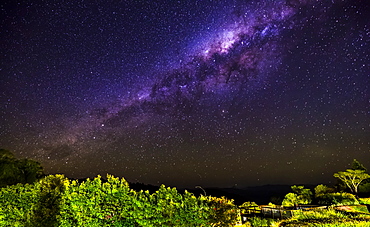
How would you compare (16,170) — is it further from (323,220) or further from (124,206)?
(323,220)

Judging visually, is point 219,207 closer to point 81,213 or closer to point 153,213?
point 153,213

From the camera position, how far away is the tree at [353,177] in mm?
37125

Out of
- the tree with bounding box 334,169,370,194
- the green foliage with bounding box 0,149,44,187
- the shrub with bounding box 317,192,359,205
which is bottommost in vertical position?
the shrub with bounding box 317,192,359,205

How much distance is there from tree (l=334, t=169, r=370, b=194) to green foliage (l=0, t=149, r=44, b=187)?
38931 millimetres

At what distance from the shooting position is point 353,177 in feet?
125

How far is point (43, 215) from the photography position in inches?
378

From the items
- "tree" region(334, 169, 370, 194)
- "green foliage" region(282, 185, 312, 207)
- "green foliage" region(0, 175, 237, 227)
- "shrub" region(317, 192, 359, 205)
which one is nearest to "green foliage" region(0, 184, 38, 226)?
"green foliage" region(0, 175, 237, 227)

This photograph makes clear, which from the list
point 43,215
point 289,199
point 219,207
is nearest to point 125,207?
point 43,215

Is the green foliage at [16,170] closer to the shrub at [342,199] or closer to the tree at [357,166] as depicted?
the shrub at [342,199]

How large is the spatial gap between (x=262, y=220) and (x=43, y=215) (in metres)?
12.7

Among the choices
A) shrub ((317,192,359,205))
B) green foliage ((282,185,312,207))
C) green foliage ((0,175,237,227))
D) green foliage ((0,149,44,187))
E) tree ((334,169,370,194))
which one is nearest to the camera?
green foliage ((0,175,237,227))

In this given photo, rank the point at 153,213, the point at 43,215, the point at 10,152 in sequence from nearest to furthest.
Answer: the point at 153,213
the point at 43,215
the point at 10,152

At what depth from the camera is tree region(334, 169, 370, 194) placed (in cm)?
3712

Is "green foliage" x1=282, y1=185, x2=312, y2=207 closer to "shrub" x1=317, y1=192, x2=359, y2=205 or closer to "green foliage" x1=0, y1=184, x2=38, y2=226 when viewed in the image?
→ "shrub" x1=317, y1=192, x2=359, y2=205
